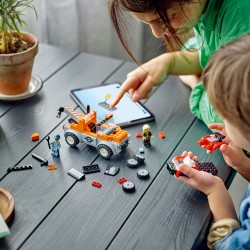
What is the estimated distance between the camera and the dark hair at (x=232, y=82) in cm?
73

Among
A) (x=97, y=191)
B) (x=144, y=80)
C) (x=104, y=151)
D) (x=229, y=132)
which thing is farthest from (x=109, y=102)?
(x=229, y=132)

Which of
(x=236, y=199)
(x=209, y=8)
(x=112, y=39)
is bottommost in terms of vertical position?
(x=236, y=199)

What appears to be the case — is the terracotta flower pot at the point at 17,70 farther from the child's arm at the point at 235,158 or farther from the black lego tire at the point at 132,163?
the child's arm at the point at 235,158

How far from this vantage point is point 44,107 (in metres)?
1.19

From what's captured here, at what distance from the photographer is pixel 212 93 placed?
2.53ft

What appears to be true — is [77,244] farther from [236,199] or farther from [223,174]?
[236,199]

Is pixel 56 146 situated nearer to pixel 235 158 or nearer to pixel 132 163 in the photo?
pixel 132 163

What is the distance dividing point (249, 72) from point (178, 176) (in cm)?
30

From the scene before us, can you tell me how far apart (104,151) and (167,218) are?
0.72 feet

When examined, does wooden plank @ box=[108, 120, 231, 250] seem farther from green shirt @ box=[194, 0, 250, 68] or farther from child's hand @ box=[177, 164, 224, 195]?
green shirt @ box=[194, 0, 250, 68]

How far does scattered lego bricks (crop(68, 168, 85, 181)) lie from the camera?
3.15ft

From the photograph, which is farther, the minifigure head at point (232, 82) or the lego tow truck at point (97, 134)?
the lego tow truck at point (97, 134)

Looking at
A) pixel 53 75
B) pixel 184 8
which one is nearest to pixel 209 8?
pixel 184 8

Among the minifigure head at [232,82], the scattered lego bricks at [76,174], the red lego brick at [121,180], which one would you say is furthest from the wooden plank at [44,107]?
the minifigure head at [232,82]
